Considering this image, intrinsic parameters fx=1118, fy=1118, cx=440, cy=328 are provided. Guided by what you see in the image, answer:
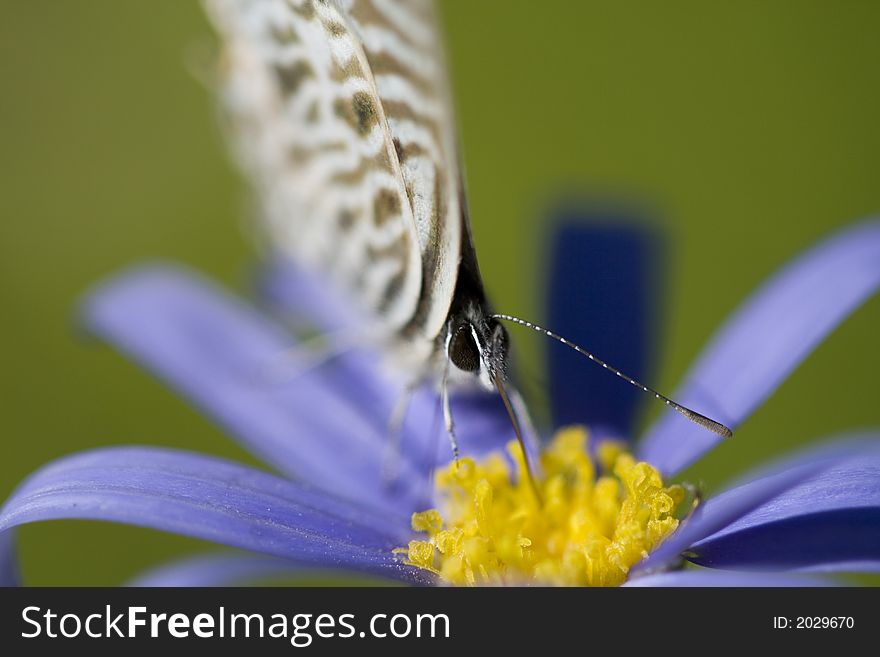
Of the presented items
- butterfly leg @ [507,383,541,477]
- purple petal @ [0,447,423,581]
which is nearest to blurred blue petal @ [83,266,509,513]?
butterfly leg @ [507,383,541,477]

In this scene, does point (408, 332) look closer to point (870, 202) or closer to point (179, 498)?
point (179, 498)

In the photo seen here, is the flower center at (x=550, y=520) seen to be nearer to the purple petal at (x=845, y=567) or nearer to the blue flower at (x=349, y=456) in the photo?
the blue flower at (x=349, y=456)

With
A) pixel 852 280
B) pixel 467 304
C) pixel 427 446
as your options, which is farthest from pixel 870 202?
pixel 467 304

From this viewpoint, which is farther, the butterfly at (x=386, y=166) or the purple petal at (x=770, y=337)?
the purple petal at (x=770, y=337)

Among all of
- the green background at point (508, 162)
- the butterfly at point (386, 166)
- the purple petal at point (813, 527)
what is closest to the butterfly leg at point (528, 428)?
the butterfly at point (386, 166)

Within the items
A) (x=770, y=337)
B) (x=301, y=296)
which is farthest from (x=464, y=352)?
(x=301, y=296)

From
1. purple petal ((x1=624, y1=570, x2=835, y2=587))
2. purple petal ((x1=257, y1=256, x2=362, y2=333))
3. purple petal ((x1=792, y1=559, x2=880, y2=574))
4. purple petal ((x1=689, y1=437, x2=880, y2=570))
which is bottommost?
purple petal ((x1=624, y1=570, x2=835, y2=587))

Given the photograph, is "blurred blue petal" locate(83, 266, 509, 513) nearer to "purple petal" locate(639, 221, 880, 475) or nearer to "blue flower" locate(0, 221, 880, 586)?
"blue flower" locate(0, 221, 880, 586)
